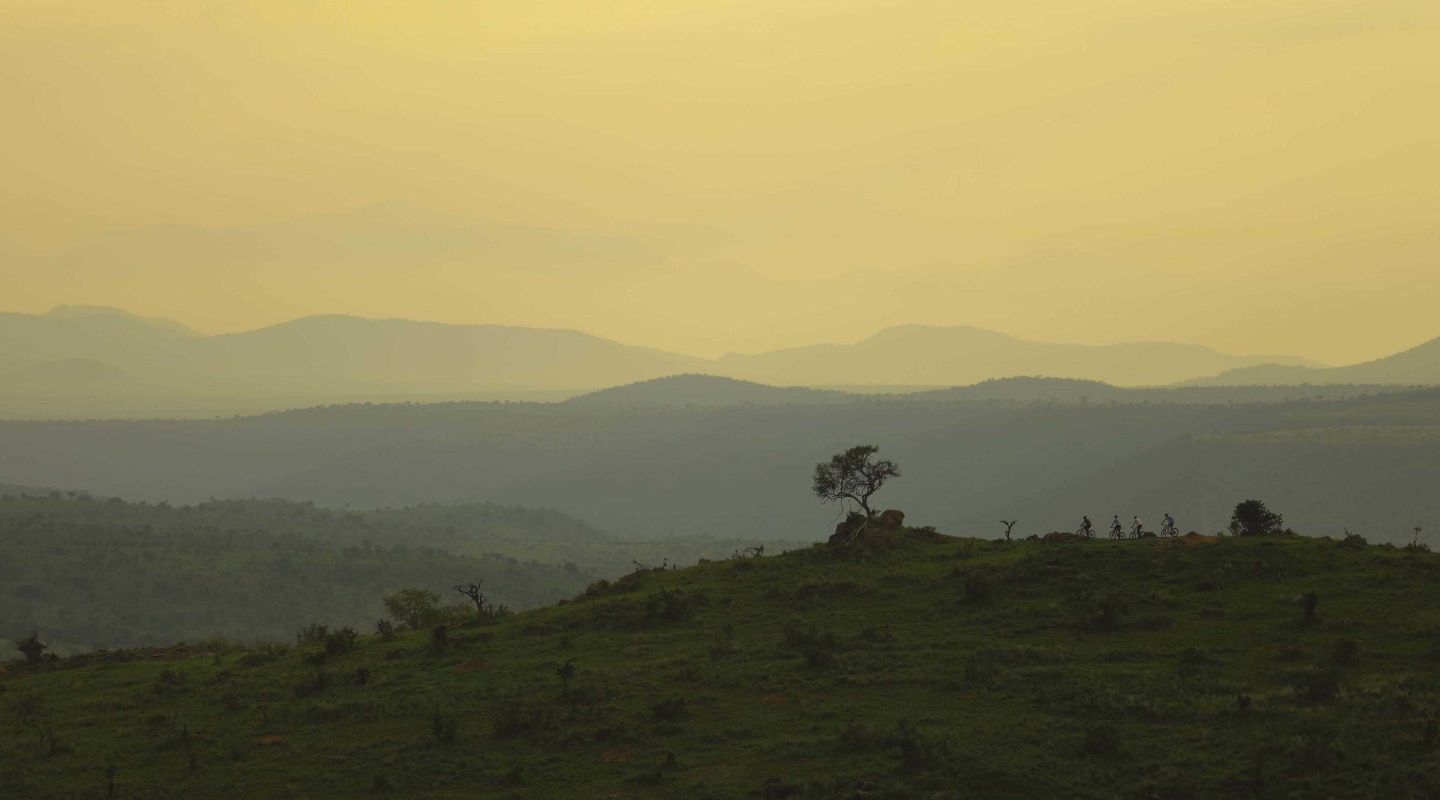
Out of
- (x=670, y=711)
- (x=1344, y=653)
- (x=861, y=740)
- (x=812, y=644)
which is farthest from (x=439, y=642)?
(x=1344, y=653)

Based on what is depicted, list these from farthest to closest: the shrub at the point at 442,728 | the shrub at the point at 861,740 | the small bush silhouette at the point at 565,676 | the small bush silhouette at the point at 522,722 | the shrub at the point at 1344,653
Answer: the small bush silhouette at the point at 565,676
the small bush silhouette at the point at 522,722
the shrub at the point at 442,728
the shrub at the point at 1344,653
the shrub at the point at 861,740

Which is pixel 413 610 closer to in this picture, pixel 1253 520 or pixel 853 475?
pixel 853 475

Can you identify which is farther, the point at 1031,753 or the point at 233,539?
the point at 233,539

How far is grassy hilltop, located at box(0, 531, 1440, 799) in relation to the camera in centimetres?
2486

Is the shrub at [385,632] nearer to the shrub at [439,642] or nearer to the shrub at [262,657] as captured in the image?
the shrub at [262,657]

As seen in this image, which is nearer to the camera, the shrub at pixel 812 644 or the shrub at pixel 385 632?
the shrub at pixel 812 644

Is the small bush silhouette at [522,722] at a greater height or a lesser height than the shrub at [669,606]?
lesser

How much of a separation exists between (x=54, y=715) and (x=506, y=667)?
12623 mm

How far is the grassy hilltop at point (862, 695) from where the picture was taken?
24.9 m

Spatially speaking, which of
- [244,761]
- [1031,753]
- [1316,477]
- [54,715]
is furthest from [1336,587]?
[1316,477]

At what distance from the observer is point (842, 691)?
3066 centimetres

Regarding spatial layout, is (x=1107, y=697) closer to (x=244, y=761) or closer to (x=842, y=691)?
(x=842, y=691)

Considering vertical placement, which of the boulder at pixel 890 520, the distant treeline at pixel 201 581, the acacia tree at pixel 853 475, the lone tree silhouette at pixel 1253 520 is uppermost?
the acacia tree at pixel 853 475

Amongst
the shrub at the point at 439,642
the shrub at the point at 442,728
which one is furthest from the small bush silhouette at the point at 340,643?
the shrub at the point at 442,728
